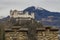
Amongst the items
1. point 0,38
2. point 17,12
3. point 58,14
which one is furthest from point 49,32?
point 58,14

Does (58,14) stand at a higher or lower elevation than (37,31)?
lower

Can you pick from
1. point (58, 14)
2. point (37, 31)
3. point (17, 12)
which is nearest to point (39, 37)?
point (37, 31)

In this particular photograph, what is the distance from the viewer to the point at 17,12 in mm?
49812

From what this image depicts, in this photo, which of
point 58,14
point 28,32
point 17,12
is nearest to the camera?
point 28,32

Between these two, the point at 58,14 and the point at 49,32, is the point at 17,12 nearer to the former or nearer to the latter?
the point at 49,32

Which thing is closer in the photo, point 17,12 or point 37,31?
point 37,31

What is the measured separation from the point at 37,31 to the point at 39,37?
165 mm

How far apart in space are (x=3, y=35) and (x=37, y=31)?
2.97 ft

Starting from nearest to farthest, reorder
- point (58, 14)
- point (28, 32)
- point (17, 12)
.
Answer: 1. point (28, 32)
2. point (17, 12)
3. point (58, 14)

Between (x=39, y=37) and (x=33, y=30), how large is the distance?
0.24 meters

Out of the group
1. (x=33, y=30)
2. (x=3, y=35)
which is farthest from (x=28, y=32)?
(x=3, y=35)

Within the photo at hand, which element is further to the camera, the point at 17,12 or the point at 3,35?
the point at 17,12

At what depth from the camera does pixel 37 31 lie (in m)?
8.58

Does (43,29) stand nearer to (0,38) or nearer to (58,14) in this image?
(0,38)
